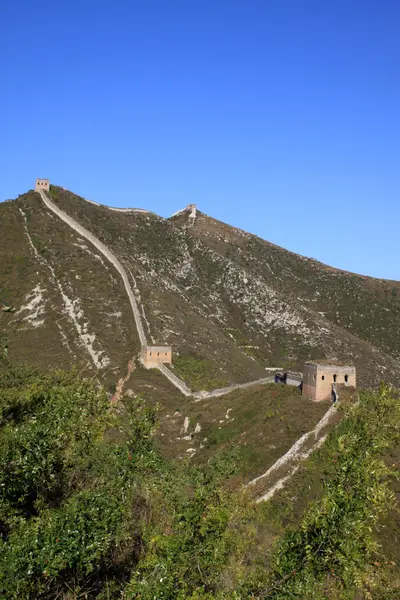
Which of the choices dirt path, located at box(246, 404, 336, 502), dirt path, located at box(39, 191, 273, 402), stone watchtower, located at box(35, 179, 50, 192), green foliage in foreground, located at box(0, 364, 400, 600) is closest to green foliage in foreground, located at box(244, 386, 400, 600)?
green foliage in foreground, located at box(0, 364, 400, 600)

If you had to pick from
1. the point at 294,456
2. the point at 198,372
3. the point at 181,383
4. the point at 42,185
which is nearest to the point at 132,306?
the point at 198,372

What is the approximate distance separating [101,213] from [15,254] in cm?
2902

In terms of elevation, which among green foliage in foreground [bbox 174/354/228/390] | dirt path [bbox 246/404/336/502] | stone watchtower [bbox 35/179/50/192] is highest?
stone watchtower [bbox 35/179/50/192]

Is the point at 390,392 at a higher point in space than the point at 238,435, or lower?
higher

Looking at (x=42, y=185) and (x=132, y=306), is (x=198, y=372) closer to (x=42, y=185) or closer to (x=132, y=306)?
(x=132, y=306)

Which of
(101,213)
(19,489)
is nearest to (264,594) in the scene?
(19,489)

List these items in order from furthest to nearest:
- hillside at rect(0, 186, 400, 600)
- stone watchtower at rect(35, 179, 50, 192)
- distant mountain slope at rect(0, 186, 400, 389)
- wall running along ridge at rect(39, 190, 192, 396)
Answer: stone watchtower at rect(35, 179, 50, 192)
distant mountain slope at rect(0, 186, 400, 389)
wall running along ridge at rect(39, 190, 192, 396)
hillside at rect(0, 186, 400, 600)

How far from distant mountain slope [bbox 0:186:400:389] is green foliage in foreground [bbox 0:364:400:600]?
33.0 meters

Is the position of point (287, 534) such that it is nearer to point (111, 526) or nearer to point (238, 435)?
point (111, 526)

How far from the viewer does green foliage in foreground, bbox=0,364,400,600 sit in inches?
533

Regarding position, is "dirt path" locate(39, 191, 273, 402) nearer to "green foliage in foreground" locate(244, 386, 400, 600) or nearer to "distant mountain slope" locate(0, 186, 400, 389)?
"distant mountain slope" locate(0, 186, 400, 389)

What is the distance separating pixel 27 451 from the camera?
58.0 feet

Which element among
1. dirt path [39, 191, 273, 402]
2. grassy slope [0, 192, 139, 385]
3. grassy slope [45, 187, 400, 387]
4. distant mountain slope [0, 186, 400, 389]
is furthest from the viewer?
grassy slope [45, 187, 400, 387]

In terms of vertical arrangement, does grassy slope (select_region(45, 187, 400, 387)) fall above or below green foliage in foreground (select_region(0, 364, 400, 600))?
above
